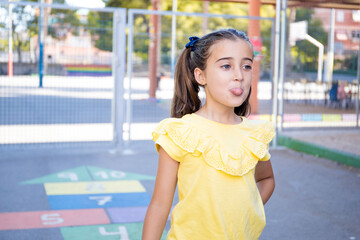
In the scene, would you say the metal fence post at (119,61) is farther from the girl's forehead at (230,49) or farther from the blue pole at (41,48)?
the girl's forehead at (230,49)

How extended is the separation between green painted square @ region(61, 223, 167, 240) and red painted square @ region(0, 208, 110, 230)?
134 millimetres

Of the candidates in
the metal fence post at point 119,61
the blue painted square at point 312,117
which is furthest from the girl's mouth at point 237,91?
the blue painted square at point 312,117

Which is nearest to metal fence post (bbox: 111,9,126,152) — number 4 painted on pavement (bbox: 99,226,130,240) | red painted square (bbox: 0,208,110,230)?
red painted square (bbox: 0,208,110,230)

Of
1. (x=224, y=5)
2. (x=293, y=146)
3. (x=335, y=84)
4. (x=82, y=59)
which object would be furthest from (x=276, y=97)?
(x=224, y=5)

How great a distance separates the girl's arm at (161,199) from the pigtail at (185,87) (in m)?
0.27

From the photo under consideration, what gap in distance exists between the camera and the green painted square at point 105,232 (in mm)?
4508

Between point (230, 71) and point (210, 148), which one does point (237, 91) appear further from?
point (210, 148)

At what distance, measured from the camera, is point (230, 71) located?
80.0 inches

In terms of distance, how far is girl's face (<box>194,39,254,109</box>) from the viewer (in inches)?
79.8

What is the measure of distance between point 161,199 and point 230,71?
560 mm

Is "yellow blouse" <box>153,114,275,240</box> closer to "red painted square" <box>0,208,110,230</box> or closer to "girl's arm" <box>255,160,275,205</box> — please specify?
"girl's arm" <box>255,160,275,205</box>

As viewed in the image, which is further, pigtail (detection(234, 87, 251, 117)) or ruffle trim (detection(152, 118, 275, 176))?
pigtail (detection(234, 87, 251, 117))

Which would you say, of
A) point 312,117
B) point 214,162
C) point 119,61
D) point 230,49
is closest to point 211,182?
point 214,162

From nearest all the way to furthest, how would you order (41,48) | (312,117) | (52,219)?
(52,219)
(41,48)
(312,117)
